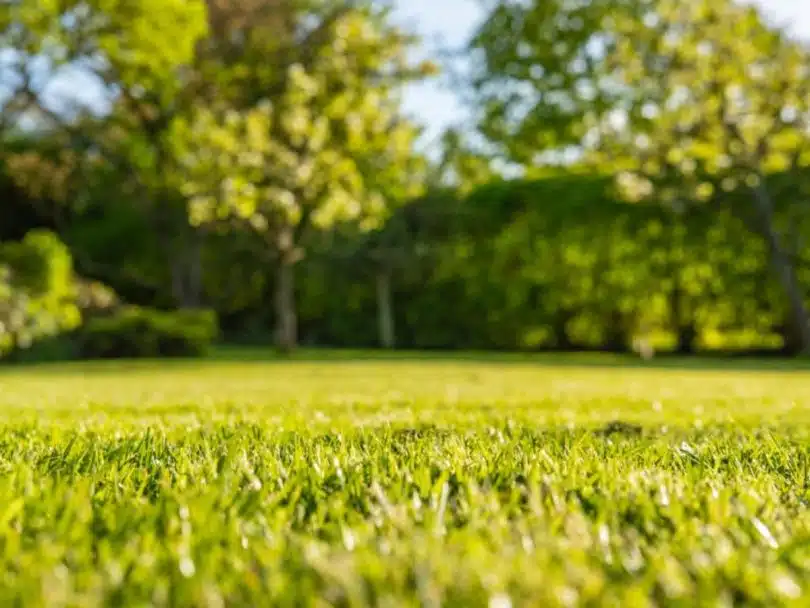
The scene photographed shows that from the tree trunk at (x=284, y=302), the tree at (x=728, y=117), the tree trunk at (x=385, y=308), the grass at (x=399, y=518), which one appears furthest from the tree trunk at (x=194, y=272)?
the grass at (x=399, y=518)

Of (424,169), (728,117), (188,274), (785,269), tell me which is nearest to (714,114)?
(728,117)

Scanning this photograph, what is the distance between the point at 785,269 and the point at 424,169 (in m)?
7.64

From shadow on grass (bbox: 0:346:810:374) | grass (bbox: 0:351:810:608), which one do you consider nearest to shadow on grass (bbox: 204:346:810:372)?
shadow on grass (bbox: 0:346:810:374)

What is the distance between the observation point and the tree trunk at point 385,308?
69.9 ft

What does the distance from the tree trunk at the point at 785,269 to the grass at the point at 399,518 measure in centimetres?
1473

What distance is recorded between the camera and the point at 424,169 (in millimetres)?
17750

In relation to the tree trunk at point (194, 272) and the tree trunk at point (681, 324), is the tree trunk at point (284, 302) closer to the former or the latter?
the tree trunk at point (194, 272)

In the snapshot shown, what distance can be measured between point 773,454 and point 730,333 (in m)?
16.8

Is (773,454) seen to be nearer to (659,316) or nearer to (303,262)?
(659,316)

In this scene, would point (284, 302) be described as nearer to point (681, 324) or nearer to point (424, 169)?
point (424, 169)

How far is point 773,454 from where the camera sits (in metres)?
2.72

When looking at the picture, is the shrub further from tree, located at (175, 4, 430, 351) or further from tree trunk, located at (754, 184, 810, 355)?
tree trunk, located at (754, 184, 810, 355)

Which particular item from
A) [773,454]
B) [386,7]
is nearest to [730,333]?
[386,7]

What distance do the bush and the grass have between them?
1350 centimetres
